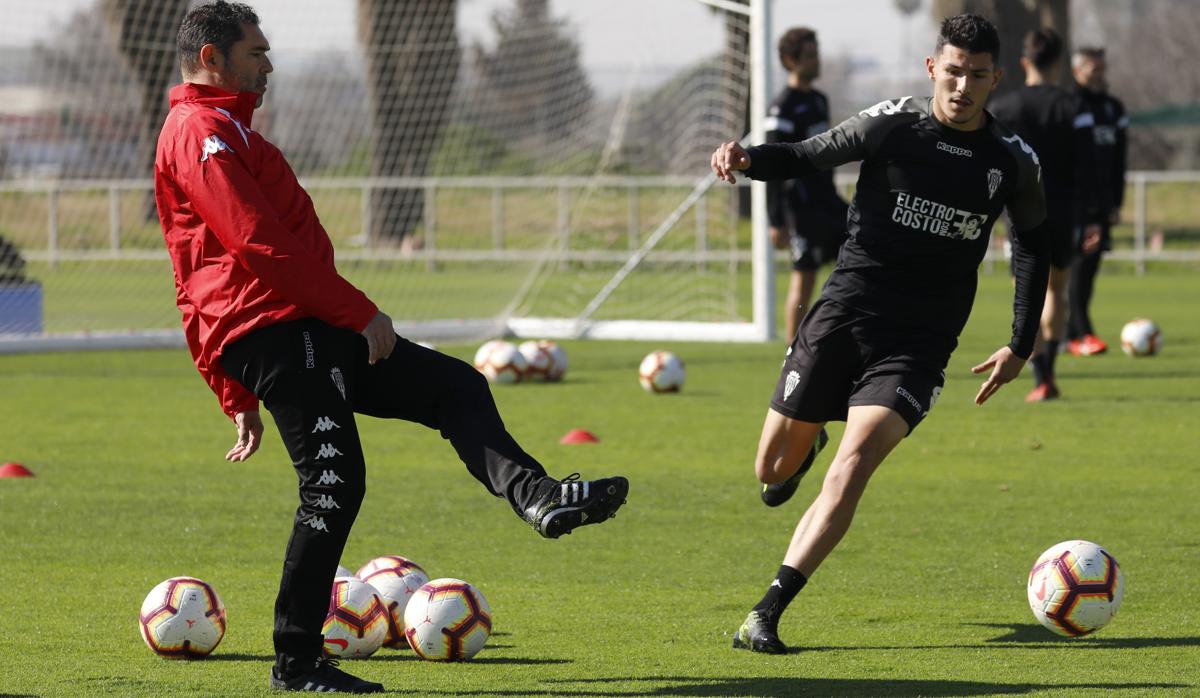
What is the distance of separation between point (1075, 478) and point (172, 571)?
4698 mm

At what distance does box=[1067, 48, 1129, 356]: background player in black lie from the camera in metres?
14.0

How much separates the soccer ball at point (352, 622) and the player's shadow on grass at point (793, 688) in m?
0.56

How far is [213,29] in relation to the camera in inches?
193

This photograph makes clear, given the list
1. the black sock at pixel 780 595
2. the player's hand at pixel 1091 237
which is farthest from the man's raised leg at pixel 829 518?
the player's hand at pixel 1091 237

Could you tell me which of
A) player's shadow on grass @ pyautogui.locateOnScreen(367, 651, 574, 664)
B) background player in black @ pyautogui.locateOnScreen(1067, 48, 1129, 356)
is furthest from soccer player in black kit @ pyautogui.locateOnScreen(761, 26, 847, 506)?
player's shadow on grass @ pyautogui.locateOnScreen(367, 651, 574, 664)

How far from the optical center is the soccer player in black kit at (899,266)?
18.7 ft

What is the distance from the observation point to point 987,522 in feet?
26.3

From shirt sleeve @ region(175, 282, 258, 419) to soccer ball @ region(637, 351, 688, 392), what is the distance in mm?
7945

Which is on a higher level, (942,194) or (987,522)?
(942,194)

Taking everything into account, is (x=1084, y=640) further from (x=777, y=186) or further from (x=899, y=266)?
(x=777, y=186)

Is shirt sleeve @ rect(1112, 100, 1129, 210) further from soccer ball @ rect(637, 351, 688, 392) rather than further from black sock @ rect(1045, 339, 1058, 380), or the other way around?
soccer ball @ rect(637, 351, 688, 392)

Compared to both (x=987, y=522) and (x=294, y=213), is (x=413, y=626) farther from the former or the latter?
(x=987, y=522)

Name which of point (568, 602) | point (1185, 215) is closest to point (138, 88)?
point (568, 602)

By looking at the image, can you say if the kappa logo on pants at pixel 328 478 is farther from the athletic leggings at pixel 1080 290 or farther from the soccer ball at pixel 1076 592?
the athletic leggings at pixel 1080 290
